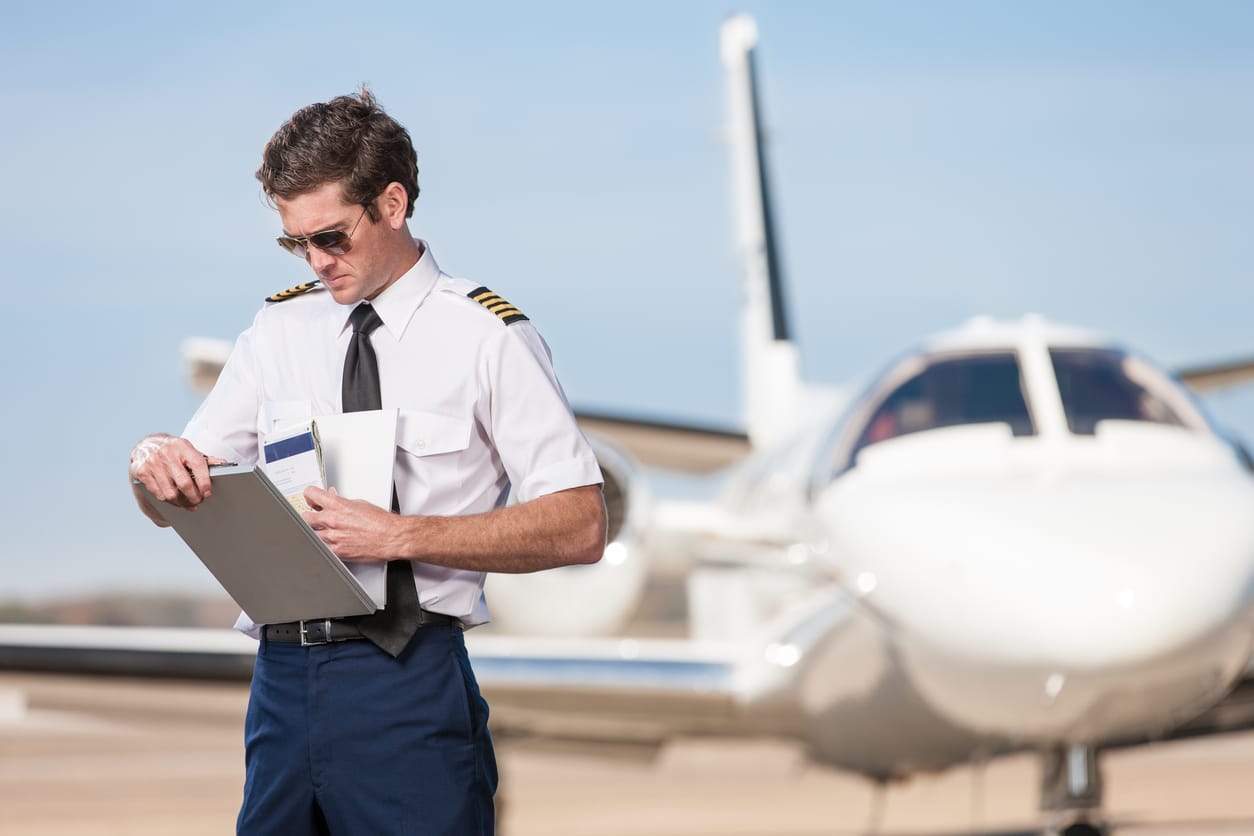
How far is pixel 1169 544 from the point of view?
16.9 feet

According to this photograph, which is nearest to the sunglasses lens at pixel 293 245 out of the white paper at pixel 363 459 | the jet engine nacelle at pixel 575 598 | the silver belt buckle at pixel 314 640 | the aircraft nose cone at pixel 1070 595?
the white paper at pixel 363 459

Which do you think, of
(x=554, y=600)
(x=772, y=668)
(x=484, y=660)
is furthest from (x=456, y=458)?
(x=554, y=600)

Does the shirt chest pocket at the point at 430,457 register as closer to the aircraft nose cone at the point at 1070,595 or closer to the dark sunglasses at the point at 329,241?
the dark sunglasses at the point at 329,241

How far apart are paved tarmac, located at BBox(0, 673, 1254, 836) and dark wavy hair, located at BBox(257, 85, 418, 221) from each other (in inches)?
206

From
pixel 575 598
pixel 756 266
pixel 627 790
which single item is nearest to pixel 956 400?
pixel 575 598

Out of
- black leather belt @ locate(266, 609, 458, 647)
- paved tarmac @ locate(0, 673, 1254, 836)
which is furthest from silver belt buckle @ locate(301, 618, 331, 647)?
paved tarmac @ locate(0, 673, 1254, 836)

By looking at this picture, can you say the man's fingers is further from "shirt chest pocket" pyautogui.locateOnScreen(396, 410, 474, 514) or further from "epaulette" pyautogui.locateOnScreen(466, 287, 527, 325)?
"epaulette" pyautogui.locateOnScreen(466, 287, 527, 325)

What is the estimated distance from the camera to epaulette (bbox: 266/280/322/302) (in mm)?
2227

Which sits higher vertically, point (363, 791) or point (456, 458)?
point (456, 458)

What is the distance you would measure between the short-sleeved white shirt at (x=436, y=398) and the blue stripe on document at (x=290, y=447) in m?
0.10

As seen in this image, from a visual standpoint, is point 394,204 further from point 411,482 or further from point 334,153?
point 411,482

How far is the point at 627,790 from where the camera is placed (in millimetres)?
15219

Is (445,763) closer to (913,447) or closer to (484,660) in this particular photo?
(913,447)

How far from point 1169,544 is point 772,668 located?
236 cm
